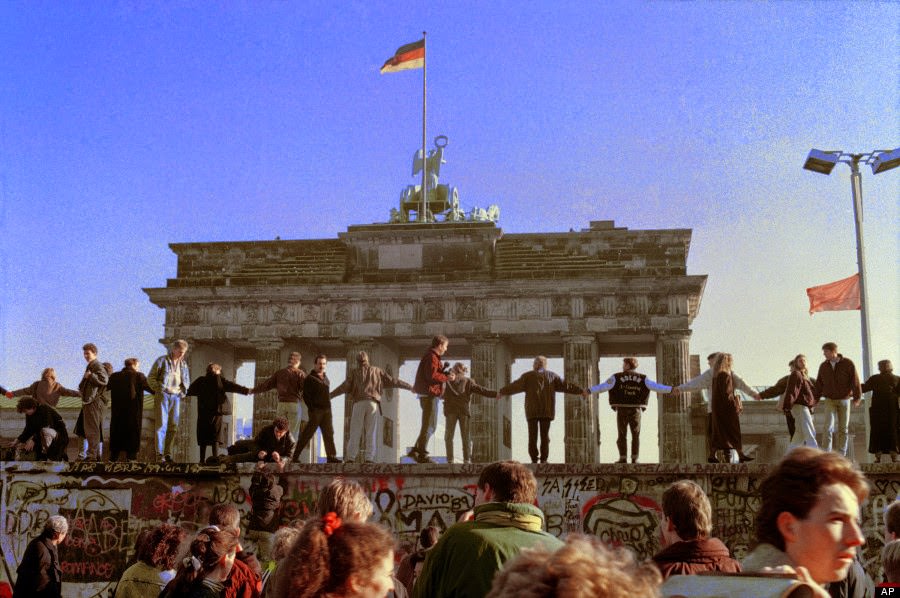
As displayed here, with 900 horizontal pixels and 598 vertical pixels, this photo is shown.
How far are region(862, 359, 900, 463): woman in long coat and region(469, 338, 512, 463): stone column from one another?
26.6 metres

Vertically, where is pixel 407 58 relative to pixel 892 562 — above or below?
above

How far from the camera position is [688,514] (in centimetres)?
524

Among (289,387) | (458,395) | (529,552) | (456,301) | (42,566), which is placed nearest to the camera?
(529,552)

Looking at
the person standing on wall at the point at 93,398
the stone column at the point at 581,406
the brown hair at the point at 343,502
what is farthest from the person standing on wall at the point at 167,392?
the stone column at the point at 581,406

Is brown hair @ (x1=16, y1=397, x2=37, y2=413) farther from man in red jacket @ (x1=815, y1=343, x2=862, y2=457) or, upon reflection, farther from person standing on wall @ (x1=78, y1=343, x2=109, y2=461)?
man in red jacket @ (x1=815, y1=343, x2=862, y2=457)

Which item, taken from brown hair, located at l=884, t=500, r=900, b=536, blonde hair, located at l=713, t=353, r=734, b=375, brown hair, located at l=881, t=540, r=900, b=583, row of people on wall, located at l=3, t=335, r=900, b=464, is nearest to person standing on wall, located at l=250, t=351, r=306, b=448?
row of people on wall, located at l=3, t=335, r=900, b=464

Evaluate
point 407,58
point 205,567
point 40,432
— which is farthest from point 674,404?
point 205,567

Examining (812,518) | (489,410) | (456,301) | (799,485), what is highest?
(456,301)

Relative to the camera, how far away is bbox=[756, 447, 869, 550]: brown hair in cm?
360

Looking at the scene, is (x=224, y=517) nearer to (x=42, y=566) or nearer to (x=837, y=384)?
(x=42, y=566)

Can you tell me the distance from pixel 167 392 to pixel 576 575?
49.0 feet

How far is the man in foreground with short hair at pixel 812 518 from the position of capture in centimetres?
354

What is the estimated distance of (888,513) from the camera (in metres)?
6.38

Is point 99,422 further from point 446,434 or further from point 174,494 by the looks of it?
point 446,434
